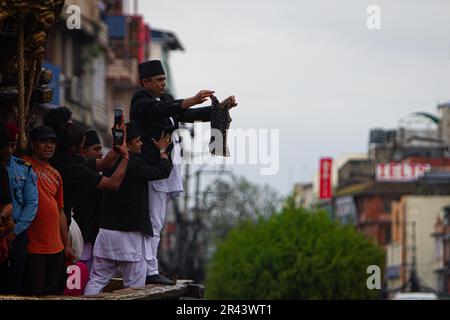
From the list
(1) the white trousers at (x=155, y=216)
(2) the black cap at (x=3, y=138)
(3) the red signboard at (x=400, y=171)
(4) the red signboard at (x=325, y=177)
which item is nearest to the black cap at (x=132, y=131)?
(1) the white trousers at (x=155, y=216)

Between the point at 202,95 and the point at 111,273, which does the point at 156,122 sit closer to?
the point at 202,95

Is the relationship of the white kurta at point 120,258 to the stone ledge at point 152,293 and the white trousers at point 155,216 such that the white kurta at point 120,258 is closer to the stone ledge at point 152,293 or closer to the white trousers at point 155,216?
the white trousers at point 155,216

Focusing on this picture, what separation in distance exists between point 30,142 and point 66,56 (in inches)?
1940

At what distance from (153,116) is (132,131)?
0.82 feet

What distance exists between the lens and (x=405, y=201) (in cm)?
12975

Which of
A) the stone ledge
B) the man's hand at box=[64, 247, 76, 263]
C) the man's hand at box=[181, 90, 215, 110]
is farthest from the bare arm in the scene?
the man's hand at box=[181, 90, 215, 110]

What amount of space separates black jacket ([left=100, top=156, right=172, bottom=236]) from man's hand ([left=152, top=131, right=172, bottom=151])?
0.52ft

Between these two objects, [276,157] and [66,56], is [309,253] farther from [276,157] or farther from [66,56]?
[276,157]

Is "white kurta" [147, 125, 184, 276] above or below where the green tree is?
above

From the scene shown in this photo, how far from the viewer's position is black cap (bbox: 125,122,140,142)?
563 inches

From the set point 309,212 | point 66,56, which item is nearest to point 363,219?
point 309,212

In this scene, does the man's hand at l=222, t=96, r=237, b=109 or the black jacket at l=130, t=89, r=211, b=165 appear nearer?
the man's hand at l=222, t=96, r=237, b=109

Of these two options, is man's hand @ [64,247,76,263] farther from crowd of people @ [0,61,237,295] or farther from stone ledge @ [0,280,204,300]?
stone ledge @ [0,280,204,300]

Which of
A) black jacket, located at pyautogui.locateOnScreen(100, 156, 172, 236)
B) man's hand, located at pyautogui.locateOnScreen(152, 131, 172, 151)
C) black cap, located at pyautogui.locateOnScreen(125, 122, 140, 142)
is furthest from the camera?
man's hand, located at pyautogui.locateOnScreen(152, 131, 172, 151)
